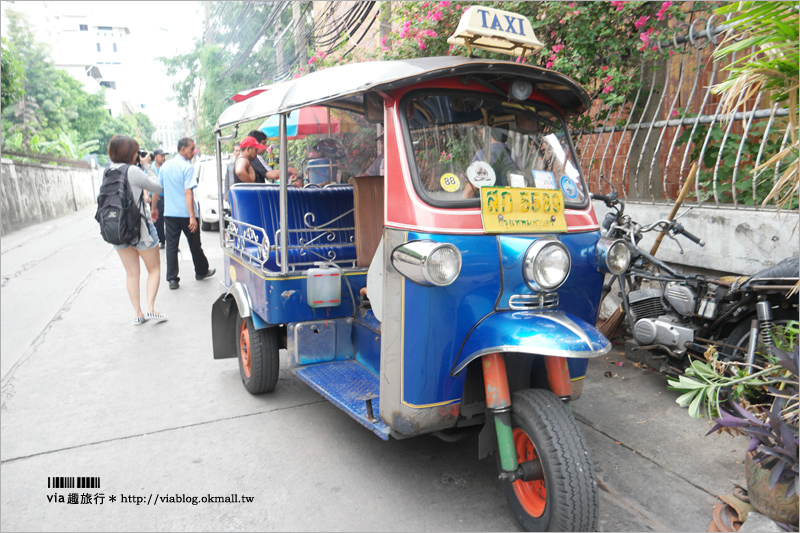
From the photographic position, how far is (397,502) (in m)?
2.90

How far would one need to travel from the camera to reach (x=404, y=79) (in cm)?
255

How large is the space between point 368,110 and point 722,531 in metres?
2.63

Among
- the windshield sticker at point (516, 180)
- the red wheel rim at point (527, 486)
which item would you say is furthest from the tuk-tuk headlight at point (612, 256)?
the red wheel rim at point (527, 486)

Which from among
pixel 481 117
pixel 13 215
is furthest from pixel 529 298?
pixel 13 215

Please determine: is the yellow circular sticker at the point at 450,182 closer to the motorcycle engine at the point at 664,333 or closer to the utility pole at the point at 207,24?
the motorcycle engine at the point at 664,333

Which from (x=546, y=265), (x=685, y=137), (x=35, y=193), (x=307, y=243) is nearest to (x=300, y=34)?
(x=307, y=243)

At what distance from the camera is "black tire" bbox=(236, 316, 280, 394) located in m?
4.07

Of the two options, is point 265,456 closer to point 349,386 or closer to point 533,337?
point 349,386

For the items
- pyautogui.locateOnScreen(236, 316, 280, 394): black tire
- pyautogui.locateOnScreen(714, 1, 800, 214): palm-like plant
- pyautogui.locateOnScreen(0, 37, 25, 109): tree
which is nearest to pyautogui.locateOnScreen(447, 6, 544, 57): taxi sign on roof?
pyautogui.locateOnScreen(714, 1, 800, 214): palm-like plant

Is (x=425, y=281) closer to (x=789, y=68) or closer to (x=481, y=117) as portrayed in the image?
(x=481, y=117)

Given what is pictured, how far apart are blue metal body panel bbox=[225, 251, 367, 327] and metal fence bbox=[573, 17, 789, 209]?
2.81 metres

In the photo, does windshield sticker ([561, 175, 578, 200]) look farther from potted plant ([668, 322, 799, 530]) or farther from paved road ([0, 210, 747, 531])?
paved road ([0, 210, 747, 531])

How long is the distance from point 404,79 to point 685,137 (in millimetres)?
3255

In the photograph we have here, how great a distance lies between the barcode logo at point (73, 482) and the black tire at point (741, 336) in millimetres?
3790
